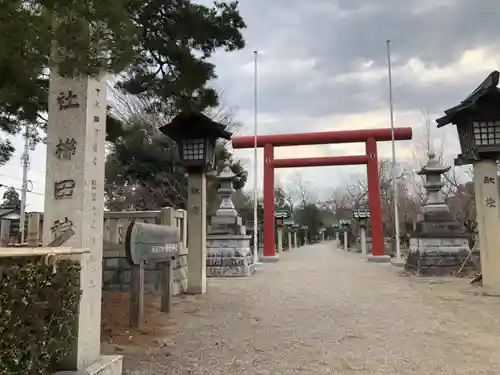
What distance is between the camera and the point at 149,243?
5598 millimetres

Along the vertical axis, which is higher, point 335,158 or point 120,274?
point 335,158

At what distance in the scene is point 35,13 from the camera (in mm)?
3025

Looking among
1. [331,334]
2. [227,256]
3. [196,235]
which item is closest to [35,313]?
[331,334]

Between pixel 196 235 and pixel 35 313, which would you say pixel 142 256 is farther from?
pixel 196 235

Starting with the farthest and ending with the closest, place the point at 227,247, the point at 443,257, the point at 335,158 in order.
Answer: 1. the point at 335,158
2. the point at 227,247
3. the point at 443,257

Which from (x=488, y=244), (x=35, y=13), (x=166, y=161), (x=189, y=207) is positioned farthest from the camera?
(x=166, y=161)

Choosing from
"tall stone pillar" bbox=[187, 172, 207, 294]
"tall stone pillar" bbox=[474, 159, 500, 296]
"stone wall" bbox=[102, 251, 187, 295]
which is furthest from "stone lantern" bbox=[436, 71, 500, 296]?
"stone wall" bbox=[102, 251, 187, 295]

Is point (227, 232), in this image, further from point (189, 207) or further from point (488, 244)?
point (488, 244)

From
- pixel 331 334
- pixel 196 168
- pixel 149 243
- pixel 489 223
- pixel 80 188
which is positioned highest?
pixel 196 168

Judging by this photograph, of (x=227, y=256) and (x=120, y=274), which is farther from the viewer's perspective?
(x=227, y=256)

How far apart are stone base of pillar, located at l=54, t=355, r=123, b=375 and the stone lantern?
6.77 m

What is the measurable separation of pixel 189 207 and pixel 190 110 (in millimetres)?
2951

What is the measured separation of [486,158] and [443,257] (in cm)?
360

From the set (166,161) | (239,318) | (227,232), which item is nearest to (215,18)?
(239,318)
